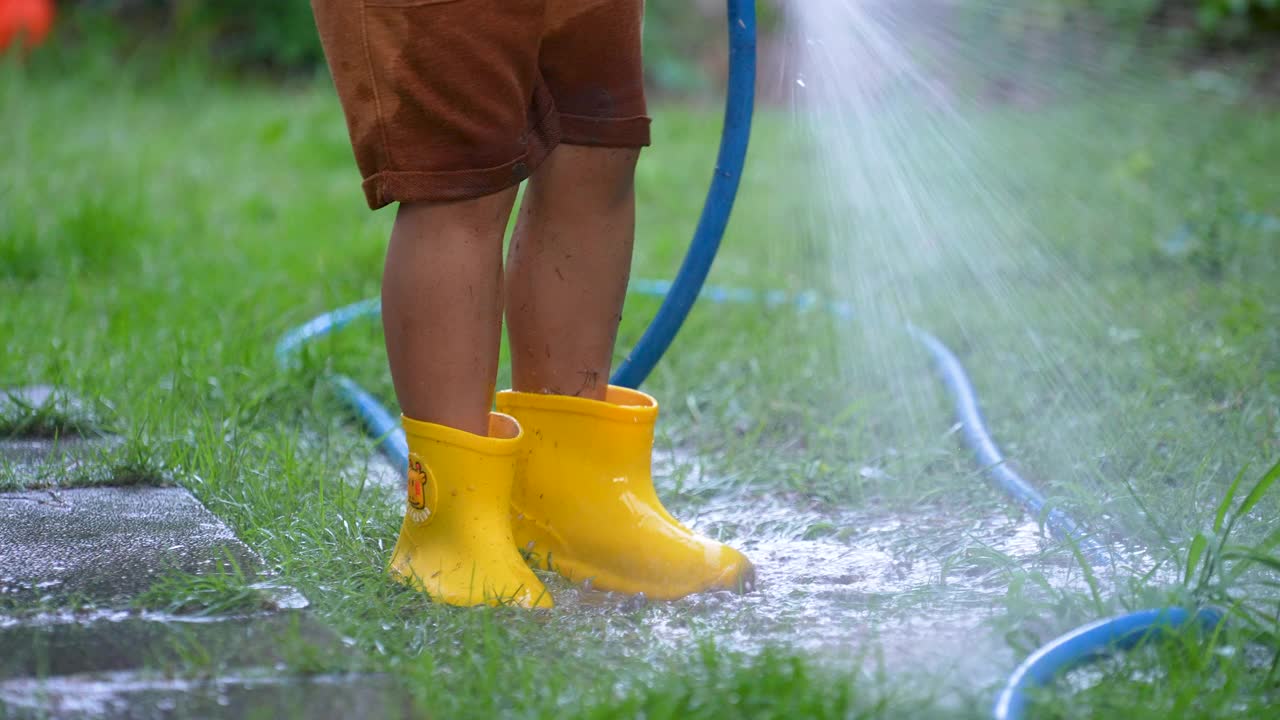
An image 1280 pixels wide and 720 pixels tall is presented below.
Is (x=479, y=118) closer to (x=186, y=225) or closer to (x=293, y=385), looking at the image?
(x=293, y=385)

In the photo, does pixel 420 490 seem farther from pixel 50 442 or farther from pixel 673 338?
pixel 50 442

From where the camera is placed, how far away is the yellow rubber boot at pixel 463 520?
144 cm

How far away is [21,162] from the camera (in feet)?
13.2

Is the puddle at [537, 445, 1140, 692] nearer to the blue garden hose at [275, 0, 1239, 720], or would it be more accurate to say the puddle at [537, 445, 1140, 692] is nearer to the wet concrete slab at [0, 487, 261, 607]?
the blue garden hose at [275, 0, 1239, 720]

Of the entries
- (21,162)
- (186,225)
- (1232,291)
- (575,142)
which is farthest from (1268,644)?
(21,162)

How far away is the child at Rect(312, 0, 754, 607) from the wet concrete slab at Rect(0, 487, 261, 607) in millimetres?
225

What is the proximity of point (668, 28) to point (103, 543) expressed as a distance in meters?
5.63

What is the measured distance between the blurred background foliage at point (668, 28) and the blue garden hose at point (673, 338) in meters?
3.75

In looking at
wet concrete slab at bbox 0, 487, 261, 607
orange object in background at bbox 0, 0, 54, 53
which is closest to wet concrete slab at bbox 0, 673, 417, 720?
wet concrete slab at bbox 0, 487, 261, 607

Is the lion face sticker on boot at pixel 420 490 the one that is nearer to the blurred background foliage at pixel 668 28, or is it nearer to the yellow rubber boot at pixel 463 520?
the yellow rubber boot at pixel 463 520

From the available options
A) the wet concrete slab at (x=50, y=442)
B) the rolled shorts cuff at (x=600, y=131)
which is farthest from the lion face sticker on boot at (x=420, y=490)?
the wet concrete slab at (x=50, y=442)

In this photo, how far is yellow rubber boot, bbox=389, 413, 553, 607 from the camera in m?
1.44

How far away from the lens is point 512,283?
159cm

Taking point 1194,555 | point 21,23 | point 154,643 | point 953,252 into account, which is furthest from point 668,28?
point 154,643
